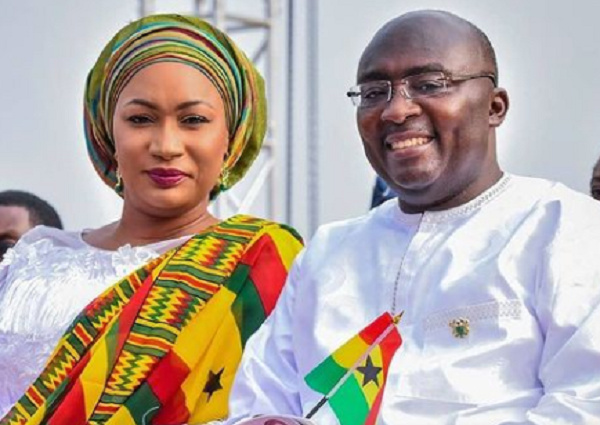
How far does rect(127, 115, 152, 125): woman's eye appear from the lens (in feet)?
12.9

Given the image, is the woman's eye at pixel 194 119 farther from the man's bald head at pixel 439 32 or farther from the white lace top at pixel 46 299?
the man's bald head at pixel 439 32

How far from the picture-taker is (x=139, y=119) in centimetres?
395

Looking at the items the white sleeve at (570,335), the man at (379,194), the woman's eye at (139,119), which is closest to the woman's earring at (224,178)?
the woman's eye at (139,119)

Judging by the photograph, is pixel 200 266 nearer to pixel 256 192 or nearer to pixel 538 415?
pixel 538 415

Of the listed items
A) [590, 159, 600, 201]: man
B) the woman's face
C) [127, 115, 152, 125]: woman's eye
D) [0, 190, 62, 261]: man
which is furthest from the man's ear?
[0, 190, 62, 261]: man

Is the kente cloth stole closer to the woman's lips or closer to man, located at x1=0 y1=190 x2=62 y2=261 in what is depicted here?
the woman's lips

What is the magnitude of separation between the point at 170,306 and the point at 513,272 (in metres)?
1.12

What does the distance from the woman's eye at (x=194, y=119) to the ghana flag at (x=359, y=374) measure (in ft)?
3.35

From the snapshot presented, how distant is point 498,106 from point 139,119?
1.16 meters

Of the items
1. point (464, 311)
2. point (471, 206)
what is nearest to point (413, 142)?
point (471, 206)

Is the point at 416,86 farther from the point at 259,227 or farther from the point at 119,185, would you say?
the point at 119,185

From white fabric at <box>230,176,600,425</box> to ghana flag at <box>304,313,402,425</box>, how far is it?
0.08ft

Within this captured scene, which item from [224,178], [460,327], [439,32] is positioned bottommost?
[460,327]

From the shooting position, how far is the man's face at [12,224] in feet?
18.3
